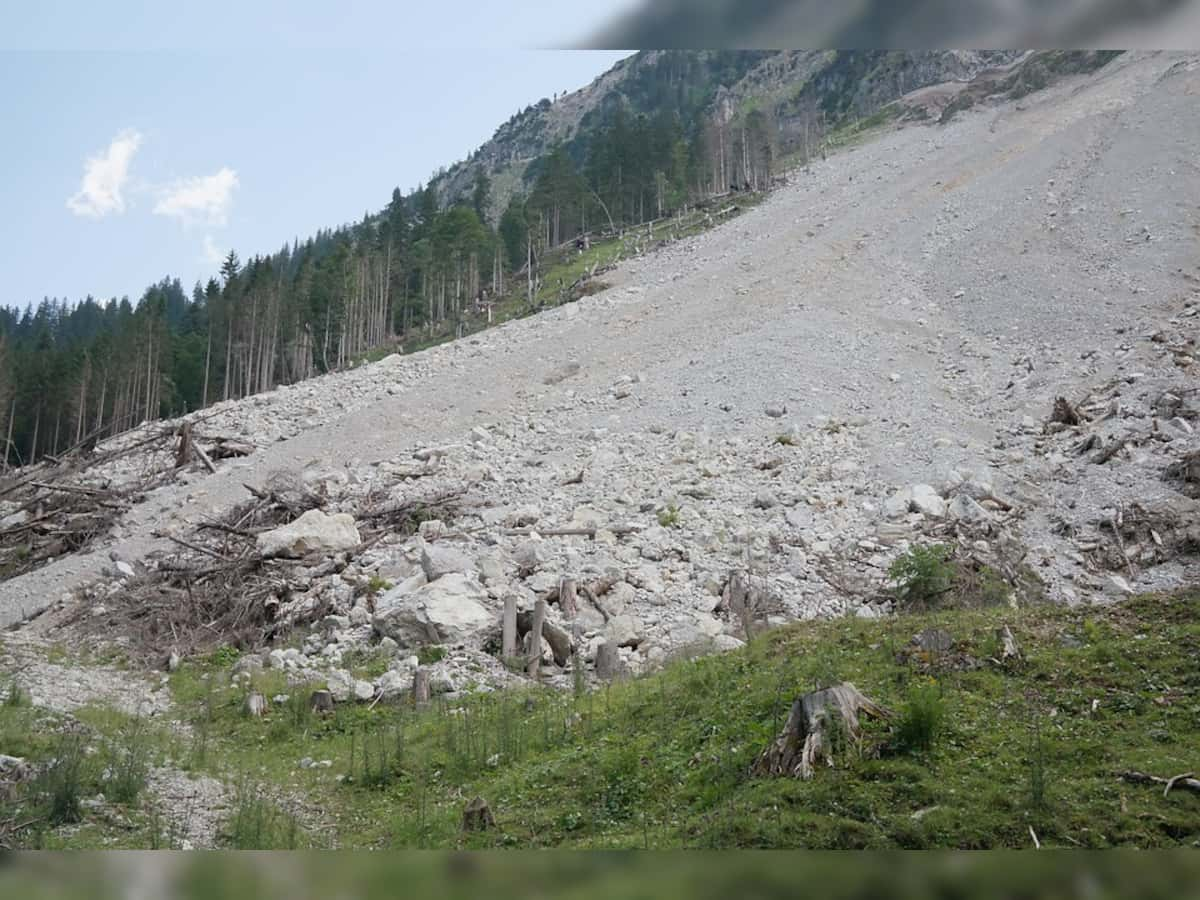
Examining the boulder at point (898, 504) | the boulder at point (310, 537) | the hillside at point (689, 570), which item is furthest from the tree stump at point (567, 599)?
the boulder at point (898, 504)

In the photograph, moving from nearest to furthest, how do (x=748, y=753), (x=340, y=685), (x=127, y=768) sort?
(x=748, y=753), (x=127, y=768), (x=340, y=685)

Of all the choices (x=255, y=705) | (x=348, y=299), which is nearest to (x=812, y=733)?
(x=255, y=705)

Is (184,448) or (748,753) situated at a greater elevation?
(184,448)

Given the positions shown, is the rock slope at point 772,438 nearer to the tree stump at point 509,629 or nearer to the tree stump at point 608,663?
the tree stump at point 608,663

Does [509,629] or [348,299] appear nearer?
[509,629]

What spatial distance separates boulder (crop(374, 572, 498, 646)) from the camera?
1116cm

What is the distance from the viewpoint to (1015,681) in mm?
6234

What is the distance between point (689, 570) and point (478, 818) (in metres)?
7.76

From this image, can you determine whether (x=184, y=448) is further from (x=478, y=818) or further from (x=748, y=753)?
(x=748, y=753)

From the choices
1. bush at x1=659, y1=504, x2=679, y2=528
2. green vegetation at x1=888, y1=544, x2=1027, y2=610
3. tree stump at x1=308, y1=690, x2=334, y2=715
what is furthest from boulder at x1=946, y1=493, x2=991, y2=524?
tree stump at x1=308, y1=690, x2=334, y2=715

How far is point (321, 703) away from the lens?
9.80m

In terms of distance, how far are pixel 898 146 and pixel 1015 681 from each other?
52265 mm

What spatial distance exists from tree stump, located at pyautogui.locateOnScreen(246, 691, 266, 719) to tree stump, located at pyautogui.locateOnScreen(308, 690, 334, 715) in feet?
1.84

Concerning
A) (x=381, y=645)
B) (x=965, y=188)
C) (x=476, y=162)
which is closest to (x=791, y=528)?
(x=381, y=645)
